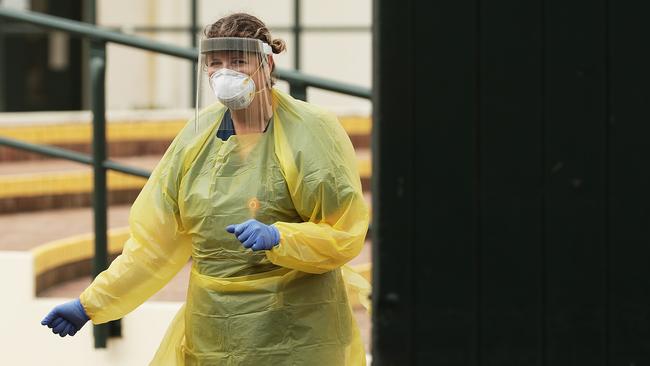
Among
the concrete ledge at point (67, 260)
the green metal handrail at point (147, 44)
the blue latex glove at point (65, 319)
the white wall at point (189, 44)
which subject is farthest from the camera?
the white wall at point (189, 44)

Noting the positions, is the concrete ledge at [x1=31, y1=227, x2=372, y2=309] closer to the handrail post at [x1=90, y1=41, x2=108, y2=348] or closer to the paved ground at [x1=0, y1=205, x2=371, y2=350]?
the paved ground at [x1=0, y1=205, x2=371, y2=350]

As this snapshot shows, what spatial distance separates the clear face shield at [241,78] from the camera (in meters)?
3.54

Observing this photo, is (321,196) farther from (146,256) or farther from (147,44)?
(147,44)

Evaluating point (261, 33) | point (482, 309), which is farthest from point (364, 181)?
point (482, 309)

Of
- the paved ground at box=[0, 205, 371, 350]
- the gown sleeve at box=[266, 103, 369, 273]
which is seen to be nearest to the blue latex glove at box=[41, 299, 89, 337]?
the gown sleeve at box=[266, 103, 369, 273]

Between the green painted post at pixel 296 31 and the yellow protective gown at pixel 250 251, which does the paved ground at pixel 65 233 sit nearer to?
the yellow protective gown at pixel 250 251

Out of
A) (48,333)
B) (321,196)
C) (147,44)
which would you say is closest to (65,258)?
(48,333)

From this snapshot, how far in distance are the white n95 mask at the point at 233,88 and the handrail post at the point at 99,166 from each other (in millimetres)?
1426

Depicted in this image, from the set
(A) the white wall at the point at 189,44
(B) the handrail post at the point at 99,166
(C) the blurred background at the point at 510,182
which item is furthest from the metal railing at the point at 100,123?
(A) the white wall at the point at 189,44

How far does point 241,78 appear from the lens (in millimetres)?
3551

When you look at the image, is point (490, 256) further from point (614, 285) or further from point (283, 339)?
point (283, 339)

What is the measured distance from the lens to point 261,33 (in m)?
3.65

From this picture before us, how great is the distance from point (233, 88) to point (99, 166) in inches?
59.6

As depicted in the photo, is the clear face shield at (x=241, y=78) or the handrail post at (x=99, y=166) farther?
the handrail post at (x=99, y=166)
